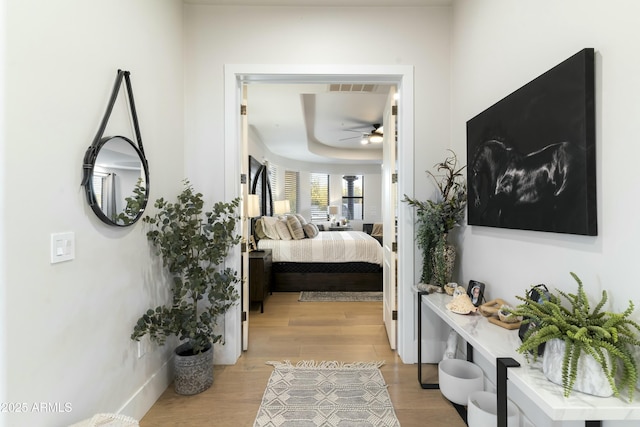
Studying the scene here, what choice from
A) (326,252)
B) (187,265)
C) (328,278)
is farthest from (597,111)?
(328,278)

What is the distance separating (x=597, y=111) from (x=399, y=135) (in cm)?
141

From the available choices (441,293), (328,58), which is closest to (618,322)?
(441,293)

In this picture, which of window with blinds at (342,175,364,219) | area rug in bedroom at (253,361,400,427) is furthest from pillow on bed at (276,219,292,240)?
window with blinds at (342,175,364,219)

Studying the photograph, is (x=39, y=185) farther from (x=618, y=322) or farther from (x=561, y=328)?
(x=618, y=322)

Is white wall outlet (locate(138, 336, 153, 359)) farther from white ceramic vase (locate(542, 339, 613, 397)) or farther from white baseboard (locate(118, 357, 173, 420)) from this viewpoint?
white ceramic vase (locate(542, 339, 613, 397))

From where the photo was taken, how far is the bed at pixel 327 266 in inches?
179

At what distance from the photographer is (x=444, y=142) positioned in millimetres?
2445

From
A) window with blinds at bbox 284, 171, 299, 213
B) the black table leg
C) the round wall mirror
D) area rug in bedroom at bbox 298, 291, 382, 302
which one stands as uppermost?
window with blinds at bbox 284, 171, 299, 213

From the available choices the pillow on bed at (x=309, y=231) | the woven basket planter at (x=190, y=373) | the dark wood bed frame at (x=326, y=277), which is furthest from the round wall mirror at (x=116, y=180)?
the pillow on bed at (x=309, y=231)

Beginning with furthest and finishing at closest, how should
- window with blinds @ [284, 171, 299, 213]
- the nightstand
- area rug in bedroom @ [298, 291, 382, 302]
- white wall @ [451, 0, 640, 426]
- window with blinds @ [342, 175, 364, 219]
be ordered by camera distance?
window with blinds @ [342, 175, 364, 219] < window with blinds @ [284, 171, 299, 213] < area rug in bedroom @ [298, 291, 382, 302] < the nightstand < white wall @ [451, 0, 640, 426]

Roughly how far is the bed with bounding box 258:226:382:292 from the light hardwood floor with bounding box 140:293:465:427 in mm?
491

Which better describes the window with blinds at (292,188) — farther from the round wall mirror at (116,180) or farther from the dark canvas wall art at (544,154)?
the dark canvas wall art at (544,154)

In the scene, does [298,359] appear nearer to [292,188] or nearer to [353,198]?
[292,188]

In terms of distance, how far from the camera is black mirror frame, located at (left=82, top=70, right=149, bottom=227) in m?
1.40
